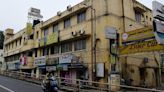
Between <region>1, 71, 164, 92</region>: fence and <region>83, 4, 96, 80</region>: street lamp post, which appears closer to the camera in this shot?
<region>1, 71, 164, 92</region>: fence

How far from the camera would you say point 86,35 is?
25.3 m

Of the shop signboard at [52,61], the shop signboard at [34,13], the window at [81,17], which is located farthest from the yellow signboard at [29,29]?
the window at [81,17]

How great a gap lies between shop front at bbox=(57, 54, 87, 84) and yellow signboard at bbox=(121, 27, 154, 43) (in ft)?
20.6

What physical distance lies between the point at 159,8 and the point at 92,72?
36.5 feet

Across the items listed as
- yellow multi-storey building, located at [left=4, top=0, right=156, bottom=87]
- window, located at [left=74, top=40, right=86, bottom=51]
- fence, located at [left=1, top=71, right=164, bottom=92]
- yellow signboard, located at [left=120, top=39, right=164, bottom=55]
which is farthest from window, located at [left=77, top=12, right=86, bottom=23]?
yellow signboard, located at [left=120, top=39, right=164, bottom=55]

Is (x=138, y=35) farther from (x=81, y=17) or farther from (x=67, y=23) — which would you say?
(x=67, y=23)

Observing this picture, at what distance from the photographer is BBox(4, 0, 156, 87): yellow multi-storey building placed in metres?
24.0

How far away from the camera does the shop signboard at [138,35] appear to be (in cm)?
1879

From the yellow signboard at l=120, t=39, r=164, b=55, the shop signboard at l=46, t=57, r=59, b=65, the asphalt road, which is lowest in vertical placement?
the asphalt road

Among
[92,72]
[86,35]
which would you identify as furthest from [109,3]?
[92,72]

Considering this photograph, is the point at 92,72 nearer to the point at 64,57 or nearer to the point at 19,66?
the point at 64,57

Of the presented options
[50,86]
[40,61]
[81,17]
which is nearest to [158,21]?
[50,86]

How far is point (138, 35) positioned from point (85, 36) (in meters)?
7.15

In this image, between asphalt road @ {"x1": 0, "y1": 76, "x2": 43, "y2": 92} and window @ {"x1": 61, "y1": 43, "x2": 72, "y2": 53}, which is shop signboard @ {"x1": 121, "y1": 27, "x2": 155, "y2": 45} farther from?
window @ {"x1": 61, "y1": 43, "x2": 72, "y2": 53}
